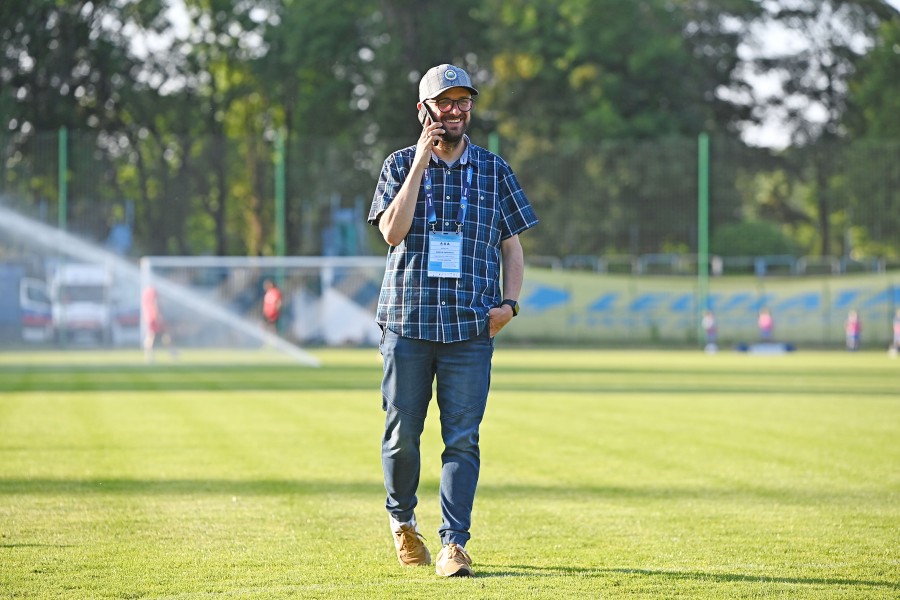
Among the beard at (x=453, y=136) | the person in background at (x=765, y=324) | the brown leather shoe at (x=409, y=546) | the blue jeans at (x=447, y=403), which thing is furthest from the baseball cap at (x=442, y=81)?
the person in background at (x=765, y=324)

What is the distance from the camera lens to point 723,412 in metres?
15.8

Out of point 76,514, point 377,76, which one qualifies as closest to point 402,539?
point 76,514

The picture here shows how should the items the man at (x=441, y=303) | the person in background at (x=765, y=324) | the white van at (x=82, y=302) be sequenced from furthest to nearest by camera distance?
the person in background at (x=765, y=324)
the white van at (x=82, y=302)
the man at (x=441, y=303)

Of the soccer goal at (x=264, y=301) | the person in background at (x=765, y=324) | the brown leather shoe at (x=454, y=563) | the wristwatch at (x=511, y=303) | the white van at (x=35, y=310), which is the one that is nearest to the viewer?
the brown leather shoe at (x=454, y=563)

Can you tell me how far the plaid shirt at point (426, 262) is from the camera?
5965 mm

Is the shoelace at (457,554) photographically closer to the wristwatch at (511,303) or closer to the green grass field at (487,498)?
the green grass field at (487,498)

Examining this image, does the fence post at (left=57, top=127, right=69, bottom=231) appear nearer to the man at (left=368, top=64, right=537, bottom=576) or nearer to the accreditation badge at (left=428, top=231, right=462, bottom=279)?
the man at (left=368, top=64, right=537, bottom=576)

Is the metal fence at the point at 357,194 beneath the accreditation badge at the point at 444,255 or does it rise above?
above

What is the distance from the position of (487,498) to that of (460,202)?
9.83ft

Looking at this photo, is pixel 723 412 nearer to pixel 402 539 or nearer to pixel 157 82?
pixel 402 539

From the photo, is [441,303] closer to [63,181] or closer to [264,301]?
[264,301]

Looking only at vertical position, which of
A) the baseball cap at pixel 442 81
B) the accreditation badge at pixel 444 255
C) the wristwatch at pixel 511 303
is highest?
the baseball cap at pixel 442 81

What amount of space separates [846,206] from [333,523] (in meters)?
33.8

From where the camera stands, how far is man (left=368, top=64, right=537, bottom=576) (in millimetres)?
5926
